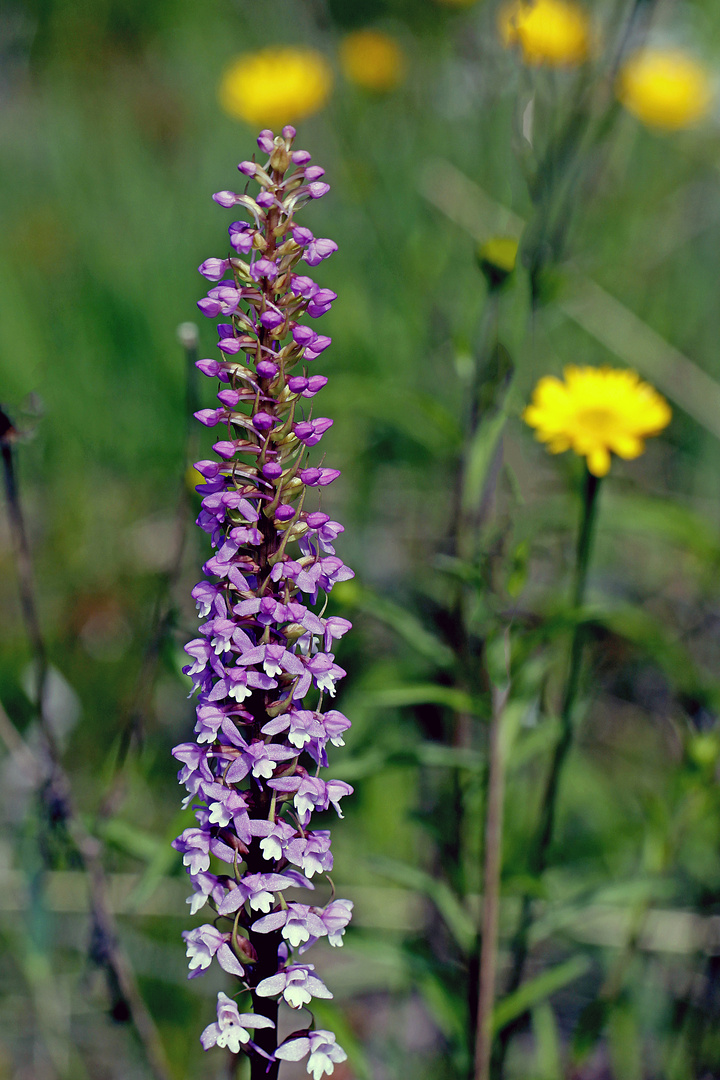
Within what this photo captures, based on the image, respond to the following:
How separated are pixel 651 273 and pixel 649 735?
2.19 metres

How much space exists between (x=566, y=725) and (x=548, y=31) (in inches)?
60.8

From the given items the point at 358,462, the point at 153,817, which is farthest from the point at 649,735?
the point at 153,817

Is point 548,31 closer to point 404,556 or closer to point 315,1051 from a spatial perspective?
point 404,556

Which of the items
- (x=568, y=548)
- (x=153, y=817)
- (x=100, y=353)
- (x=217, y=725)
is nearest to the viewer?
(x=217, y=725)

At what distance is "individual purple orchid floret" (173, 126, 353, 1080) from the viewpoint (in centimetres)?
89

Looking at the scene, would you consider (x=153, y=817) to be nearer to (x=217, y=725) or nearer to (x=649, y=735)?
(x=649, y=735)

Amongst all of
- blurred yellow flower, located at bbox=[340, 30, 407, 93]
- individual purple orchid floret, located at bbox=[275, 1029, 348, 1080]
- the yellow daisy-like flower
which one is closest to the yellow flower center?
the yellow daisy-like flower

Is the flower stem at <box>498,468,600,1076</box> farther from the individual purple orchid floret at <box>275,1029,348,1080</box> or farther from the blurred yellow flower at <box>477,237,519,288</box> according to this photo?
the individual purple orchid floret at <box>275,1029,348,1080</box>

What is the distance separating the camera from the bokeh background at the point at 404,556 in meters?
1.60

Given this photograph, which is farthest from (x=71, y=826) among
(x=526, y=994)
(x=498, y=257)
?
(x=498, y=257)

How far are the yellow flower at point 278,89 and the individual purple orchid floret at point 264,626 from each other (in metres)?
3.01

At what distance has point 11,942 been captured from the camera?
2047 mm

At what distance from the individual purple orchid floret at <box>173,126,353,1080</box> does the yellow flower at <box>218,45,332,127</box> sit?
9.86 feet

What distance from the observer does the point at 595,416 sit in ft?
5.69
